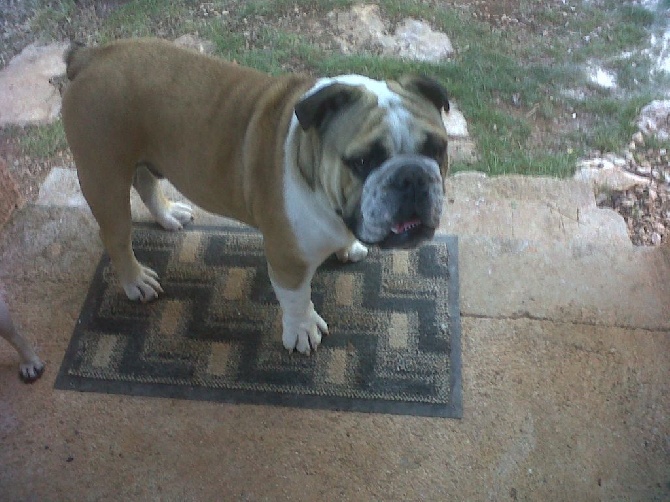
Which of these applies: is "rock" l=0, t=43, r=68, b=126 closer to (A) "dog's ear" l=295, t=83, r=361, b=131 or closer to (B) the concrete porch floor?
(B) the concrete porch floor

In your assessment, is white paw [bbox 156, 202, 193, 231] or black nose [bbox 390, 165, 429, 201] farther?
white paw [bbox 156, 202, 193, 231]

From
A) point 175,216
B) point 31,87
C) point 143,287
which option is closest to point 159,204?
point 175,216

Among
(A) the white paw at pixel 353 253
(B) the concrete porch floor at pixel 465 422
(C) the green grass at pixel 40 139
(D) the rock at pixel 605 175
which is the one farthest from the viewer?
(C) the green grass at pixel 40 139

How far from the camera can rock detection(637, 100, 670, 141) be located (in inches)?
131

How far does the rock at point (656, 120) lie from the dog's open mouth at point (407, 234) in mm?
2132

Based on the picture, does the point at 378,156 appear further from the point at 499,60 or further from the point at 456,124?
the point at 499,60

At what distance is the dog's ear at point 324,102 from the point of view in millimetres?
1724

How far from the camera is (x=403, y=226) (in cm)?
180

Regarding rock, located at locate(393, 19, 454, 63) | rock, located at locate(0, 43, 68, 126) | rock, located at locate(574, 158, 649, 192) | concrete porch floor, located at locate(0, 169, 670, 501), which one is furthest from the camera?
rock, located at locate(393, 19, 454, 63)

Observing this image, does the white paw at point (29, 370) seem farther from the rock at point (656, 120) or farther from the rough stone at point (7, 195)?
the rock at point (656, 120)

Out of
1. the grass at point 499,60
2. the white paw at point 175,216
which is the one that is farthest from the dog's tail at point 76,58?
the grass at point 499,60

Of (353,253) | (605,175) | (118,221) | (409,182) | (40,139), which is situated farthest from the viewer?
(40,139)

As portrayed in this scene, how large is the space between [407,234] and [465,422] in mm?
819

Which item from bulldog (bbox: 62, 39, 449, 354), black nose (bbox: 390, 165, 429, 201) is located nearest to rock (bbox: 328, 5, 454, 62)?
bulldog (bbox: 62, 39, 449, 354)
